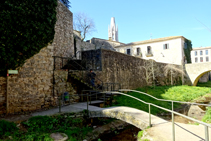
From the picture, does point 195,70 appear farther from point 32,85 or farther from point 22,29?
point 22,29

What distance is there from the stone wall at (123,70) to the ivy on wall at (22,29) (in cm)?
512

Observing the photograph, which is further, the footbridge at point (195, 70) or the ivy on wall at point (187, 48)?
the ivy on wall at point (187, 48)

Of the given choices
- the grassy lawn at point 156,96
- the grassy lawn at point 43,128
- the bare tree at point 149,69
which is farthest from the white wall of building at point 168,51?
the grassy lawn at point 43,128

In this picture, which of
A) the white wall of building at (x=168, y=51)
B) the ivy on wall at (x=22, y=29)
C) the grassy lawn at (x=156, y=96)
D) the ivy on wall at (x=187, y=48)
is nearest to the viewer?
the ivy on wall at (x=22, y=29)

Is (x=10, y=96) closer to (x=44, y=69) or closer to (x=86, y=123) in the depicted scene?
(x=44, y=69)

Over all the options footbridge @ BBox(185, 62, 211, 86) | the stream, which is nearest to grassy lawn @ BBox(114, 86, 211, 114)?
the stream

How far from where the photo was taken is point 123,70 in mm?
14461

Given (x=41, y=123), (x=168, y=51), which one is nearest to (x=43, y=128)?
(x=41, y=123)

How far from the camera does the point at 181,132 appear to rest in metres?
4.08

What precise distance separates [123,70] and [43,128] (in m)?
9.87

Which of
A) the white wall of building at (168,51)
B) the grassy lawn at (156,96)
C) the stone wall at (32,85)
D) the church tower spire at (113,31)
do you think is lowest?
the grassy lawn at (156,96)

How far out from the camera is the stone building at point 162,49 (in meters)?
25.3

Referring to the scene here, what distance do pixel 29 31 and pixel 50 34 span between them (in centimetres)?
121

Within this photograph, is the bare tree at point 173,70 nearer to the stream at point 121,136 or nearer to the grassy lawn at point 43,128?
the stream at point 121,136
